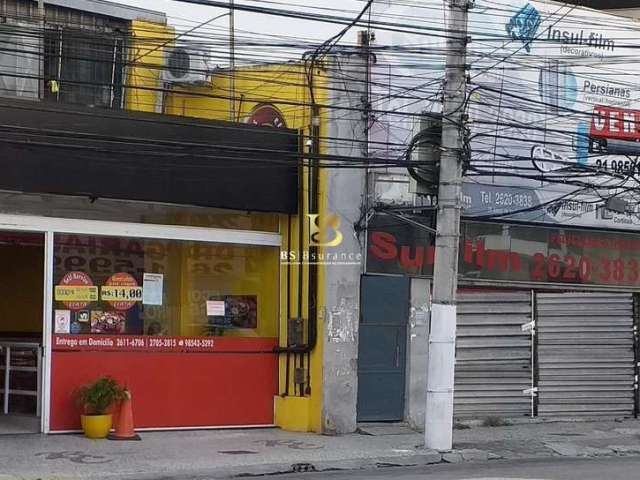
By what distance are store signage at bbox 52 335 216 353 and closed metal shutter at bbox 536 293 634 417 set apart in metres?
6.61

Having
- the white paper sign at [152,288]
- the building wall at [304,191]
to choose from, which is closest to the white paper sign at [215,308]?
the white paper sign at [152,288]

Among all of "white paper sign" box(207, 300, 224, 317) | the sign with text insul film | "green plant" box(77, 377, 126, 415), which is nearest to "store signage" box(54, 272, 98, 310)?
"green plant" box(77, 377, 126, 415)

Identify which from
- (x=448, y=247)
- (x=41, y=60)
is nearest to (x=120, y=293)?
(x=41, y=60)

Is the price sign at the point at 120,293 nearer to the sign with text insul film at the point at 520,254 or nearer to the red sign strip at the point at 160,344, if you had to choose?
the red sign strip at the point at 160,344

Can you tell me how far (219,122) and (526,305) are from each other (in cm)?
697

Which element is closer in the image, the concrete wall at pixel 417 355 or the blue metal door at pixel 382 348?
the blue metal door at pixel 382 348

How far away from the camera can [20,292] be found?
59.6 ft

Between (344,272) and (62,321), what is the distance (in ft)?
15.2

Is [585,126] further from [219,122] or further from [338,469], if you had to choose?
[338,469]

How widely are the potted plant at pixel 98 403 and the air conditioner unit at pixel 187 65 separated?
6.19 metres

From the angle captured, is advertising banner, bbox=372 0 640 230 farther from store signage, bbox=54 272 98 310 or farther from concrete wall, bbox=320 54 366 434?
store signage, bbox=54 272 98 310

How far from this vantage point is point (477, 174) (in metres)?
17.5

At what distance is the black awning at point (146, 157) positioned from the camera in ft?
46.6

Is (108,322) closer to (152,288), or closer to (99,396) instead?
(152,288)
